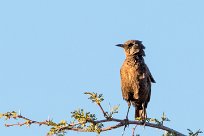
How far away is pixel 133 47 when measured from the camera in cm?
896

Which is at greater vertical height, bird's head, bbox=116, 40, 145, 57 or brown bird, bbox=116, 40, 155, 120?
bird's head, bbox=116, 40, 145, 57

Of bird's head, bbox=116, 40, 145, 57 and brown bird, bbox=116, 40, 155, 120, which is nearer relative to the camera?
brown bird, bbox=116, 40, 155, 120

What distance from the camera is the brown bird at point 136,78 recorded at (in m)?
8.42

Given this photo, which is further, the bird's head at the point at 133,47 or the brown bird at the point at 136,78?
the bird's head at the point at 133,47

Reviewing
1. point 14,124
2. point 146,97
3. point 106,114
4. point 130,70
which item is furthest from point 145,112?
point 14,124

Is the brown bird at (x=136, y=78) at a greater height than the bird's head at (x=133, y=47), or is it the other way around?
the bird's head at (x=133, y=47)

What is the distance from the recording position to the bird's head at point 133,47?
8.87 metres

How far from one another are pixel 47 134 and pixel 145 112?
322 cm

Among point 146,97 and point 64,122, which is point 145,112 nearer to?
point 146,97

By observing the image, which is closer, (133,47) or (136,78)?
(136,78)

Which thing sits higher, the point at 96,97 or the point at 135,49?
the point at 135,49

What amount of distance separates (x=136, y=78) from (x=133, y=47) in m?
0.80

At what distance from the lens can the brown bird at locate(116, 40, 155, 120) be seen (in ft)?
27.6

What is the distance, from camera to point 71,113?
243 inches
